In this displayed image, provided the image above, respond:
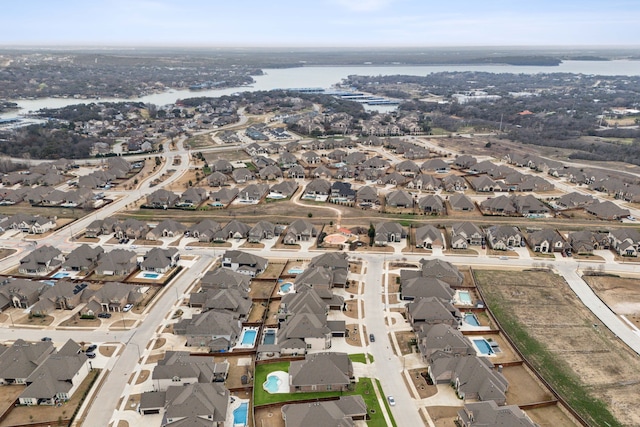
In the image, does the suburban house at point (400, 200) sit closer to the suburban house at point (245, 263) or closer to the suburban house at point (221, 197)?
the suburban house at point (221, 197)

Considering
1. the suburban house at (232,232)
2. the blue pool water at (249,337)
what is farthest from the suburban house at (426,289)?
the suburban house at (232,232)

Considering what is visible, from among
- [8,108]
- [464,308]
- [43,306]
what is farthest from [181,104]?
[464,308]

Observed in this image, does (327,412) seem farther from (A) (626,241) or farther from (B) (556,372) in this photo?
(A) (626,241)

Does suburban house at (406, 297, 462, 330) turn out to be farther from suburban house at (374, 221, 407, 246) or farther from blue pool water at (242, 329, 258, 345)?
suburban house at (374, 221, 407, 246)

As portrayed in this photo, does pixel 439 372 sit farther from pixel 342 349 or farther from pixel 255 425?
pixel 255 425

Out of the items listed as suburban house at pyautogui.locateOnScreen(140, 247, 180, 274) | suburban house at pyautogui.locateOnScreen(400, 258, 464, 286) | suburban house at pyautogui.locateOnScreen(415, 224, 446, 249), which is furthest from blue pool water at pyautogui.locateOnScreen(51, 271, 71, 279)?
suburban house at pyautogui.locateOnScreen(415, 224, 446, 249)

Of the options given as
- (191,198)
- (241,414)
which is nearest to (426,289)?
(241,414)
